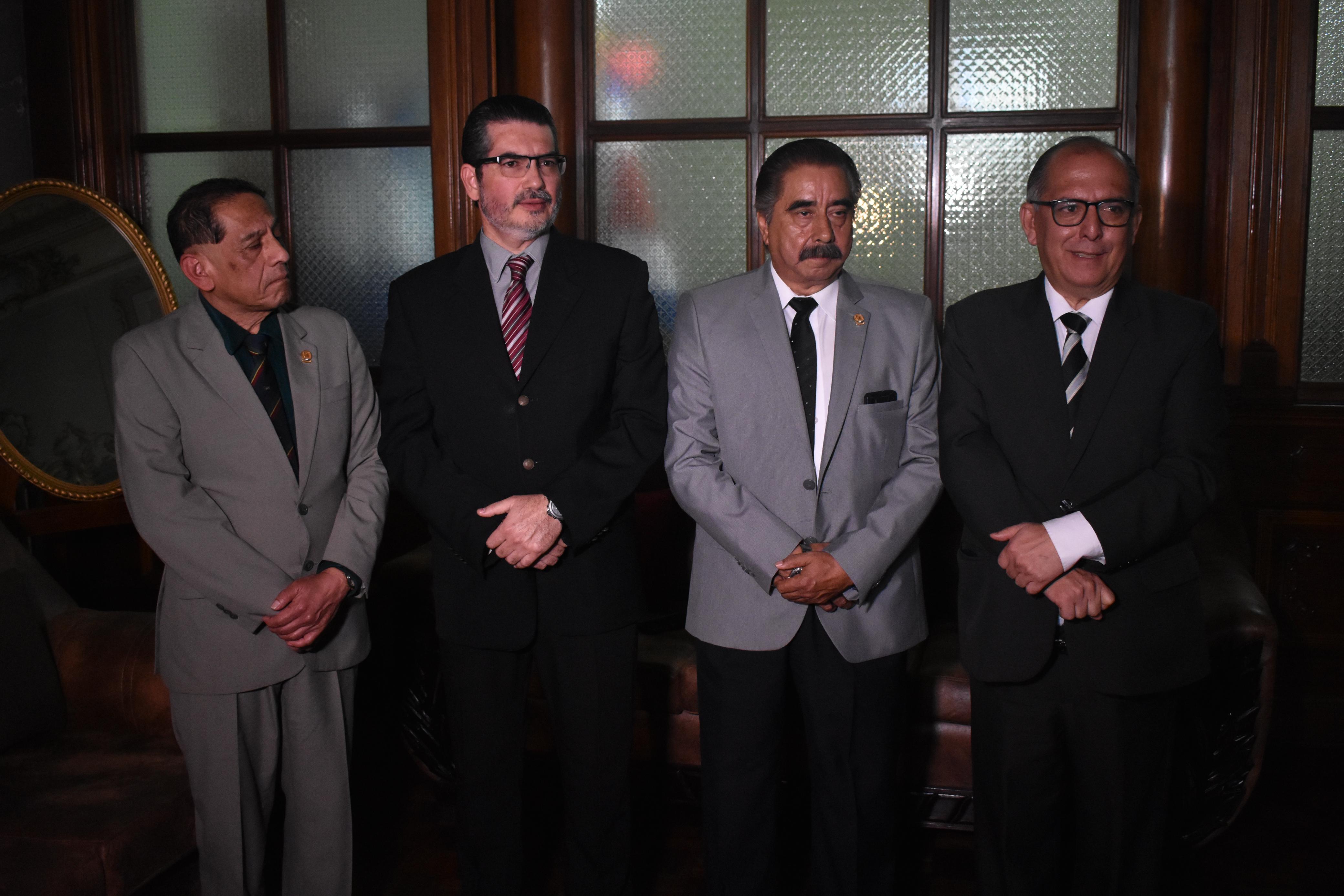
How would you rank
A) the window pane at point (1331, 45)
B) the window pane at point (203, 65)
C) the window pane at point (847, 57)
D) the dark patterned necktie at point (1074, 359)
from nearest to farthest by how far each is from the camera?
the dark patterned necktie at point (1074, 359) → the window pane at point (1331, 45) → the window pane at point (847, 57) → the window pane at point (203, 65)

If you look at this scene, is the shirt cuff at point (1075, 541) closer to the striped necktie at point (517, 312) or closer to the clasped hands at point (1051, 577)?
the clasped hands at point (1051, 577)

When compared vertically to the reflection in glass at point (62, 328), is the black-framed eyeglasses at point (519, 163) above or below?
above

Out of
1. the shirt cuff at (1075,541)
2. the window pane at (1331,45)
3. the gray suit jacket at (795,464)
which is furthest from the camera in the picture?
the window pane at (1331,45)

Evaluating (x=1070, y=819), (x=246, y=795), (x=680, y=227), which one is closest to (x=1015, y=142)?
(x=680, y=227)

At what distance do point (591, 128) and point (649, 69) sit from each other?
11.0 inches

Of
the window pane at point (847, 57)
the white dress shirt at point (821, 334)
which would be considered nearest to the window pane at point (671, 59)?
the window pane at point (847, 57)

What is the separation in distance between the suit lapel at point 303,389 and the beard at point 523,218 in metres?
0.45

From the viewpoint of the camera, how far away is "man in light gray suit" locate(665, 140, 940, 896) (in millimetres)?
1954

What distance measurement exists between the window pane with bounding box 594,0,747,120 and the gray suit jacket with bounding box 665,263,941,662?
1.64m

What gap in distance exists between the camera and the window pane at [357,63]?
358cm

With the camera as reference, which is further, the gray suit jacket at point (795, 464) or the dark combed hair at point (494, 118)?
the dark combed hair at point (494, 118)

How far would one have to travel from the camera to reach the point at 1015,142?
131 inches

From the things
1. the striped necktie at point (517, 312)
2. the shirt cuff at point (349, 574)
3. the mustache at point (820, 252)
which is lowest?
the shirt cuff at point (349, 574)

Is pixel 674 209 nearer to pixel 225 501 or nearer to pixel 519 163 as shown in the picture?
pixel 519 163
